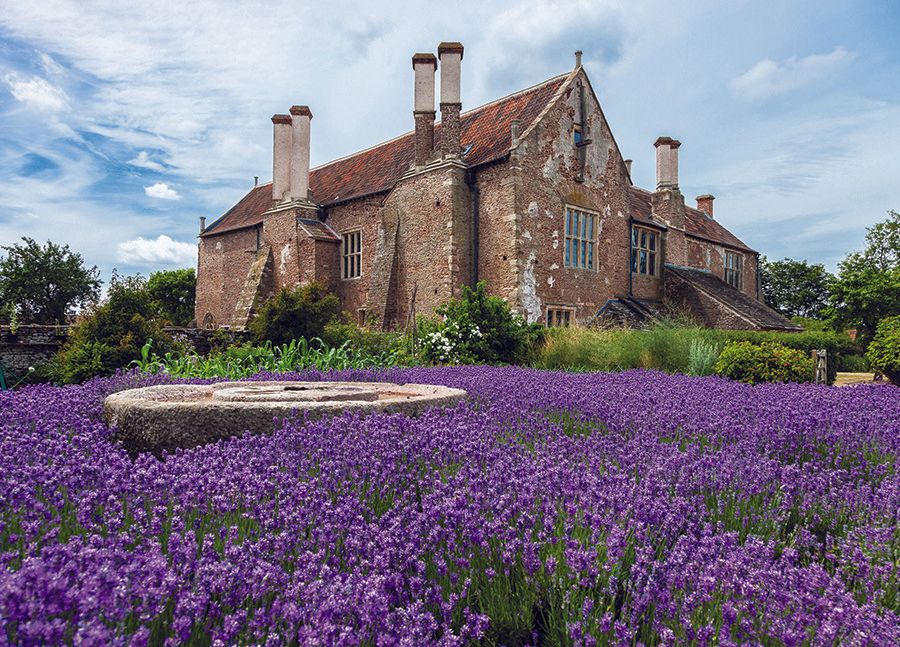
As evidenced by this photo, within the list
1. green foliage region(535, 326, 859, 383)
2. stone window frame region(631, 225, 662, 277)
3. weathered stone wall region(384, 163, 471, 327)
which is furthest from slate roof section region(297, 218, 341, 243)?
stone window frame region(631, 225, 662, 277)

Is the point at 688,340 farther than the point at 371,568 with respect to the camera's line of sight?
Yes

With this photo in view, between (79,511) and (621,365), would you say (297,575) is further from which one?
(621,365)

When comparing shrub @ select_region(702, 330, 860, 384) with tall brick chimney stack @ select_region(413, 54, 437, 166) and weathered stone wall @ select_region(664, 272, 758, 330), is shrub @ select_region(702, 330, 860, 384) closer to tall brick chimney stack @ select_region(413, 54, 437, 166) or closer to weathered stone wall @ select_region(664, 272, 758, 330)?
weathered stone wall @ select_region(664, 272, 758, 330)

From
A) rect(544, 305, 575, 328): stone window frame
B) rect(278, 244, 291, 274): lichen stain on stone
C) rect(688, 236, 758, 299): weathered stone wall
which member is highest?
rect(688, 236, 758, 299): weathered stone wall

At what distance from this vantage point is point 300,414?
4066mm

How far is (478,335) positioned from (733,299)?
13725 mm

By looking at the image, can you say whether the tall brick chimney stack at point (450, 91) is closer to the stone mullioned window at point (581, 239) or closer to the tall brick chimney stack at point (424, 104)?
the tall brick chimney stack at point (424, 104)

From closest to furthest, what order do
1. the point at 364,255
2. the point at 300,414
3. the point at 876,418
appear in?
the point at 300,414 → the point at 876,418 → the point at 364,255

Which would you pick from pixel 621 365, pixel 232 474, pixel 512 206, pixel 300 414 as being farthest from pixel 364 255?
pixel 232 474

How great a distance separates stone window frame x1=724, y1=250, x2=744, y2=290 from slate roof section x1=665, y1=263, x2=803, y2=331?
12.9 ft

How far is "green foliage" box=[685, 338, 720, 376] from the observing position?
38.2 feet

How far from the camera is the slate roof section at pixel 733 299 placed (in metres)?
20.6

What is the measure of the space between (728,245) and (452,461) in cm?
2774

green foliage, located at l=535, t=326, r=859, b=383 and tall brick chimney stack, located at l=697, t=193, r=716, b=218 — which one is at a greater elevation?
tall brick chimney stack, located at l=697, t=193, r=716, b=218
